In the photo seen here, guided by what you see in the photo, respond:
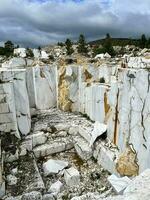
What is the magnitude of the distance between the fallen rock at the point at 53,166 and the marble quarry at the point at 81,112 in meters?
0.04

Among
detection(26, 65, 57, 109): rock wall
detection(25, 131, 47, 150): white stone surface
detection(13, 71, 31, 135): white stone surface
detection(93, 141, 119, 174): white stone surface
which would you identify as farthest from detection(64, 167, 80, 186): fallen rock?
Answer: detection(26, 65, 57, 109): rock wall

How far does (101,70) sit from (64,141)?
9.60ft

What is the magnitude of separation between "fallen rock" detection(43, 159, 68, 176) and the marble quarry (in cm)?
4

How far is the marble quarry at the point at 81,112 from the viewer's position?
558cm

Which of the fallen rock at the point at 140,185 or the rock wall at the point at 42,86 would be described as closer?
the fallen rock at the point at 140,185

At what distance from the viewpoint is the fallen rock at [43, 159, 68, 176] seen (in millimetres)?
6532

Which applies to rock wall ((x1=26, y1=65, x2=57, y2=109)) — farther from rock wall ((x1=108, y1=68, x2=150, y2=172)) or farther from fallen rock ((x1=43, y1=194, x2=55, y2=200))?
fallen rock ((x1=43, y1=194, x2=55, y2=200))

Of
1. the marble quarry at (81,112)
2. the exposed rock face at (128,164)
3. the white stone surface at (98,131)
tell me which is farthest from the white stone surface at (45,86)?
the exposed rock face at (128,164)

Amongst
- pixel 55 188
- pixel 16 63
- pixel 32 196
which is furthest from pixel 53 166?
pixel 16 63

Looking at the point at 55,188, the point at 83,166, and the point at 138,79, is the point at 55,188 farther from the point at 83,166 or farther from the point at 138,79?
the point at 138,79

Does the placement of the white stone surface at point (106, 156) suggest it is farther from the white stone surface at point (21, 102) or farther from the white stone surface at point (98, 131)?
the white stone surface at point (21, 102)

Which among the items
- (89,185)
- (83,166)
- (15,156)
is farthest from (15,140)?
(89,185)

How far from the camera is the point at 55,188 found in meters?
5.82

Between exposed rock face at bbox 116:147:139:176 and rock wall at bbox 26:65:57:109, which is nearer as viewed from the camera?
exposed rock face at bbox 116:147:139:176
